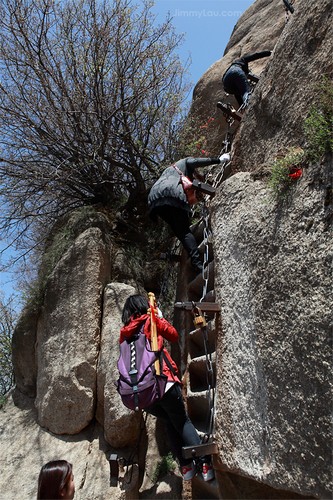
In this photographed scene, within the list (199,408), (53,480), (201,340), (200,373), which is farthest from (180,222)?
(53,480)

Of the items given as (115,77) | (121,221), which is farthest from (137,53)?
(121,221)

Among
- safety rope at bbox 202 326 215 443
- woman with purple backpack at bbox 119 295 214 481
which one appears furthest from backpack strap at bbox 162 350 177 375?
safety rope at bbox 202 326 215 443

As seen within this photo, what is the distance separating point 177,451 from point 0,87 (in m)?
5.67

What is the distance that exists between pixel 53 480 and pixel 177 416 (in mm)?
1697

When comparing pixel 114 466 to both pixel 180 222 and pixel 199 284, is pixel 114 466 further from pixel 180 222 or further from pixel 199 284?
pixel 180 222

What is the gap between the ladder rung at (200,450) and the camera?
3.37 meters

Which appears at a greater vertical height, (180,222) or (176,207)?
(176,207)

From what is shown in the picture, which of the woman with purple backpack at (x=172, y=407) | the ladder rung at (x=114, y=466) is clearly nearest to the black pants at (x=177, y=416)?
the woman with purple backpack at (x=172, y=407)

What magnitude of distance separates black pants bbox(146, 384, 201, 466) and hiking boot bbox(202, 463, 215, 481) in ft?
0.47

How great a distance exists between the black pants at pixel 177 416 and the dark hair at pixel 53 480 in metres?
1.52

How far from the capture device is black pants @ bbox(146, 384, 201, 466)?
3.59 metres

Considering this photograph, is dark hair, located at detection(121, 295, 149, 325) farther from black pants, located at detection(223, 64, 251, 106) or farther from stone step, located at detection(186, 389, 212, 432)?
black pants, located at detection(223, 64, 251, 106)

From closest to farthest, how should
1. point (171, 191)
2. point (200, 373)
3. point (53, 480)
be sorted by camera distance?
1. point (53, 480)
2. point (200, 373)
3. point (171, 191)

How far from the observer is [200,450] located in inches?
132
